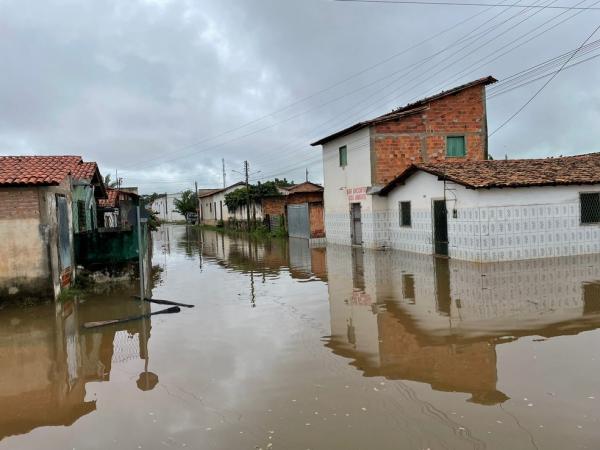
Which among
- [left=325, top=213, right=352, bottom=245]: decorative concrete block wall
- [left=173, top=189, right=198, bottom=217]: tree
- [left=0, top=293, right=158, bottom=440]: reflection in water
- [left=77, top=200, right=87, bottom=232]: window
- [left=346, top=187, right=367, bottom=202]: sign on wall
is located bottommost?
[left=0, top=293, right=158, bottom=440]: reflection in water

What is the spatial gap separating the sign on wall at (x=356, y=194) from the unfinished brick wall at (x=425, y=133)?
44.5 inches

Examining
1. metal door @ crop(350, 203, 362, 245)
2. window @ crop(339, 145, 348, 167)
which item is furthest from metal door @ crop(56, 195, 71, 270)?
window @ crop(339, 145, 348, 167)

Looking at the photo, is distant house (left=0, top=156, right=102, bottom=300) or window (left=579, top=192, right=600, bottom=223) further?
window (left=579, top=192, right=600, bottom=223)

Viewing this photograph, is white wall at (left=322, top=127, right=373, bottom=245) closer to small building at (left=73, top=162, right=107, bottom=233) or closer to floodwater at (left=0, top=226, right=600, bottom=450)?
small building at (left=73, top=162, right=107, bottom=233)

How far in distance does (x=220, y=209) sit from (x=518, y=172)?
47007mm

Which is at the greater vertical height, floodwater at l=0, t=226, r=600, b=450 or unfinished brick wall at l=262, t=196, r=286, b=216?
unfinished brick wall at l=262, t=196, r=286, b=216

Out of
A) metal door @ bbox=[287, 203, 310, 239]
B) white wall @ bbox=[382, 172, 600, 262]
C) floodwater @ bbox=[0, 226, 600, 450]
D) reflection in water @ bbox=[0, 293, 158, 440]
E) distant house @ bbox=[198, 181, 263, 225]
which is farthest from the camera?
distant house @ bbox=[198, 181, 263, 225]

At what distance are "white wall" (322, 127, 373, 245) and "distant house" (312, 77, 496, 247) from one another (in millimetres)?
46

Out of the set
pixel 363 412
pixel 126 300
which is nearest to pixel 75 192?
pixel 126 300

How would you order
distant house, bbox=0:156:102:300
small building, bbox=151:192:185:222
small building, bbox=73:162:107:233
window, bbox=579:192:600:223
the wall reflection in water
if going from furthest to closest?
small building, bbox=151:192:185:222
window, bbox=579:192:600:223
small building, bbox=73:162:107:233
distant house, bbox=0:156:102:300
the wall reflection in water

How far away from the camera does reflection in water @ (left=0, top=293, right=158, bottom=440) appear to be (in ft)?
19.5

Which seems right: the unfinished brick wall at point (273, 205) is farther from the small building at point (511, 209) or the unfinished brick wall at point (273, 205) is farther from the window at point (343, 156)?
the small building at point (511, 209)

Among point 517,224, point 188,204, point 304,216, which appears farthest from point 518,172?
point 188,204

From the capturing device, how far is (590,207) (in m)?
17.7
